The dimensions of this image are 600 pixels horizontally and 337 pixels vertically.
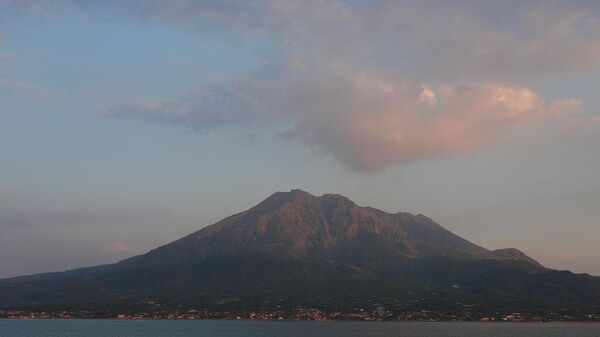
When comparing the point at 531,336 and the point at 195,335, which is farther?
the point at 195,335

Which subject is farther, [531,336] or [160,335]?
[160,335]

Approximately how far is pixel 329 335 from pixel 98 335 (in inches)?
2498

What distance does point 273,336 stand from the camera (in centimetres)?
18075

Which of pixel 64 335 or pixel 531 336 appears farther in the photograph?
pixel 64 335

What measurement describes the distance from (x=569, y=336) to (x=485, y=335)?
2112cm

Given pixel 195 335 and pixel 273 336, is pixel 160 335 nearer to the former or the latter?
pixel 195 335

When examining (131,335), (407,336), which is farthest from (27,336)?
(407,336)

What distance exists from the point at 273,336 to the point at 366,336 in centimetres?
2463

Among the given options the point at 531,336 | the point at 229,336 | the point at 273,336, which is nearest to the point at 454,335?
the point at 531,336

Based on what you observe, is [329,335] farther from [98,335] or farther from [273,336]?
[98,335]

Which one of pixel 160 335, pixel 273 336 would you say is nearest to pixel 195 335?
pixel 160 335

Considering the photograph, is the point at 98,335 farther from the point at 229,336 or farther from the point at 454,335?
the point at 454,335

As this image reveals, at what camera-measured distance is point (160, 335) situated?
18912 cm

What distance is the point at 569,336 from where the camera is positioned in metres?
177
